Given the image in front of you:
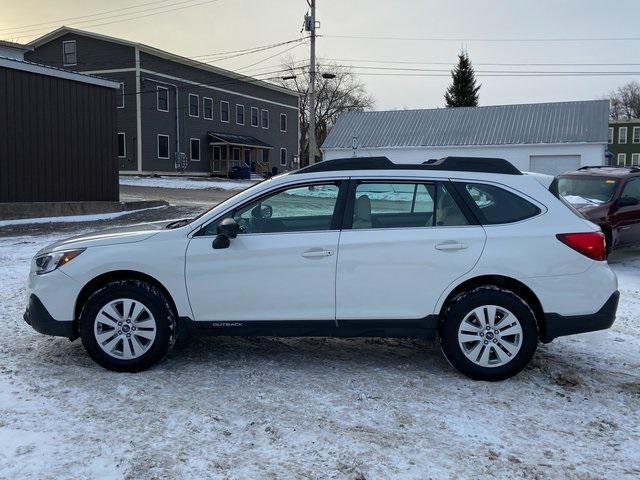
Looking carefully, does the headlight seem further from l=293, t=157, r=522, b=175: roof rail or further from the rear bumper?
the rear bumper

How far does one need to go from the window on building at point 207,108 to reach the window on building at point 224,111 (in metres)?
1.26

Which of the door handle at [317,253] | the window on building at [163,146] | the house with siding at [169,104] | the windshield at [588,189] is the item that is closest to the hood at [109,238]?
the door handle at [317,253]

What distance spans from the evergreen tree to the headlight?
183 feet

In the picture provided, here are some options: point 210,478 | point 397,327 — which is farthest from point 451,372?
point 210,478

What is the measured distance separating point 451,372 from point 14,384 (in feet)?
11.2

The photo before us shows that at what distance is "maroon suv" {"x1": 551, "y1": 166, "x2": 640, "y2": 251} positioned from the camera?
1038cm

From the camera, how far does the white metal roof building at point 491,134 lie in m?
33.5

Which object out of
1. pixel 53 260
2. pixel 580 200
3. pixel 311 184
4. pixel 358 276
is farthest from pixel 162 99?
pixel 358 276

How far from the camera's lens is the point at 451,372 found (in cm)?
499

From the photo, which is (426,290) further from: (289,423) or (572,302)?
(289,423)

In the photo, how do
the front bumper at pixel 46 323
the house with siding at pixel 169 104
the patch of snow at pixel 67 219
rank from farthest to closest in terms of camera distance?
the house with siding at pixel 169 104
the patch of snow at pixel 67 219
the front bumper at pixel 46 323

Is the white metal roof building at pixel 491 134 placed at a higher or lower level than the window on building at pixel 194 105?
A: lower

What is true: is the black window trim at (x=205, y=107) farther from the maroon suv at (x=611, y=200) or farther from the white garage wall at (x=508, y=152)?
the maroon suv at (x=611, y=200)

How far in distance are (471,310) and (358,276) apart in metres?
0.90
